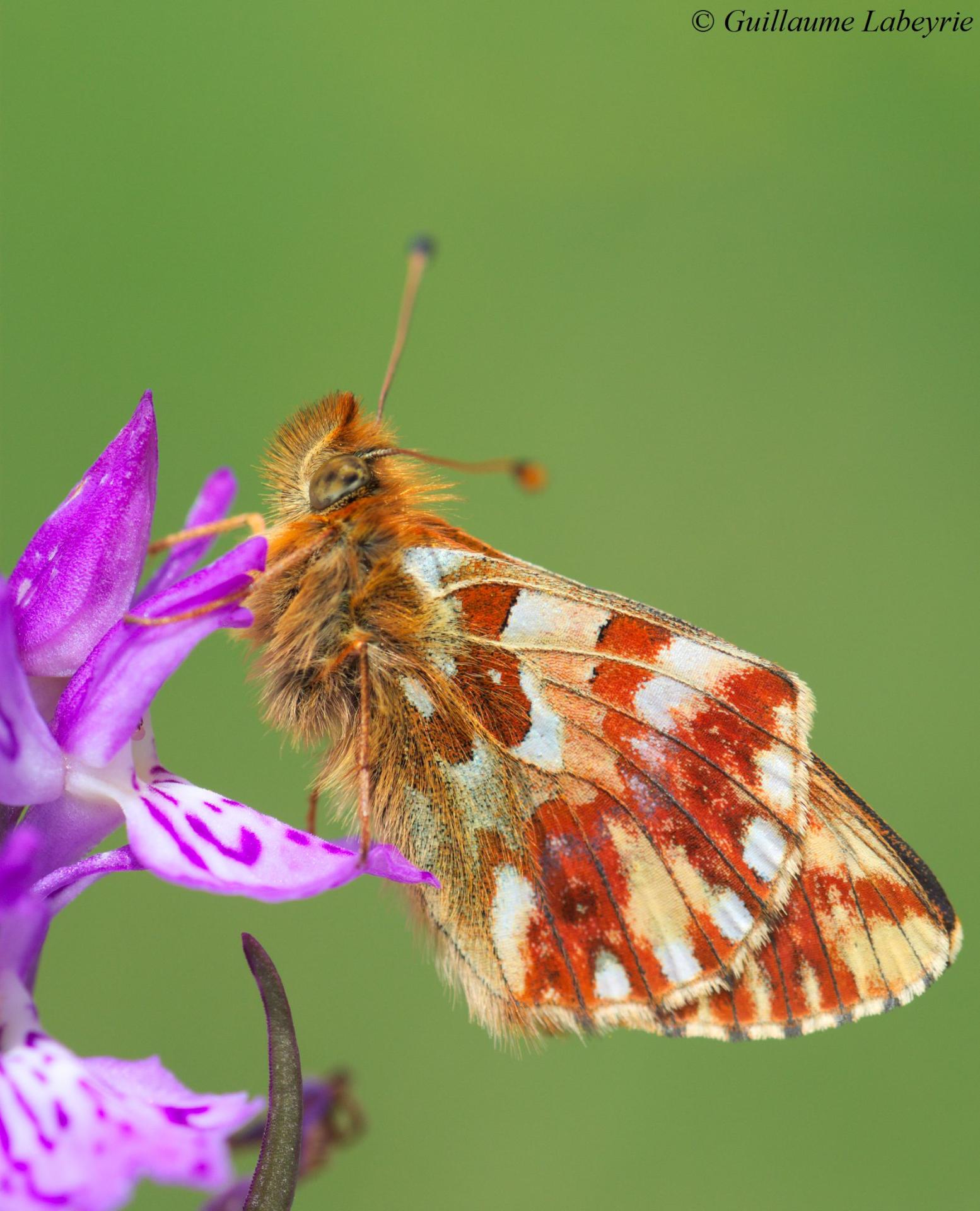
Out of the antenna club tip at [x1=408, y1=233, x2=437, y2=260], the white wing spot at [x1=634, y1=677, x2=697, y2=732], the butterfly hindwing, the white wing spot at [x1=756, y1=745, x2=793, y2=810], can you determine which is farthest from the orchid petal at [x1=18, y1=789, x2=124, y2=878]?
the antenna club tip at [x1=408, y1=233, x2=437, y2=260]

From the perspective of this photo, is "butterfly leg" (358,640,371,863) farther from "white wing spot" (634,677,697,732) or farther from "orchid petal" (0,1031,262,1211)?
"orchid petal" (0,1031,262,1211)

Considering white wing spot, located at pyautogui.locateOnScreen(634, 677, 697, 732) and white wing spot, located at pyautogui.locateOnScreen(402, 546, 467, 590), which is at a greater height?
white wing spot, located at pyautogui.locateOnScreen(402, 546, 467, 590)

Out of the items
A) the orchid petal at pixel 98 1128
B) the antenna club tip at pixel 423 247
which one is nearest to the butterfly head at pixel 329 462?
the antenna club tip at pixel 423 247

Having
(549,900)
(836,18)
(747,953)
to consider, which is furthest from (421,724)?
(836,18)

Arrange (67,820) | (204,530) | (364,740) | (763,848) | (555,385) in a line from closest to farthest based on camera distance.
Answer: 1. (67,820)
2. (204,530)
3. (364,740)
4. (763,848)
5. (555,385)

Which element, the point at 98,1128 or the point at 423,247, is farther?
the point at 423,247

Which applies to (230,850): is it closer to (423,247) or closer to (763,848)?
(763,848)

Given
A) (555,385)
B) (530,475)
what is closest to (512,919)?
(530,475)
